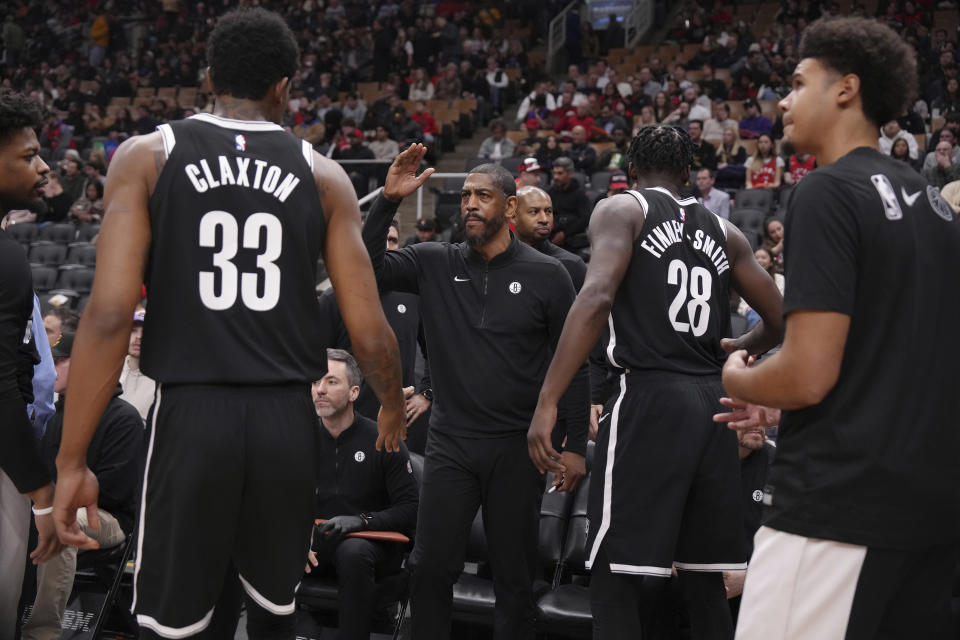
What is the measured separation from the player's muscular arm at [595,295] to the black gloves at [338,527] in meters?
1.40

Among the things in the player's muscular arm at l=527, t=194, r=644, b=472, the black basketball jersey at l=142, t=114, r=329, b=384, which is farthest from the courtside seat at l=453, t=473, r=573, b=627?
the black basketball jersey at l=142, t=114, r=329, b=384

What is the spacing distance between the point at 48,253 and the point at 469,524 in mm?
10331

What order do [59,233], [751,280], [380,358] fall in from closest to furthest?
[380,358]
[751,280]
[59,233]

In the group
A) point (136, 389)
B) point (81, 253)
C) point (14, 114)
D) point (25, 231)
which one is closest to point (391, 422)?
point (14, 114)

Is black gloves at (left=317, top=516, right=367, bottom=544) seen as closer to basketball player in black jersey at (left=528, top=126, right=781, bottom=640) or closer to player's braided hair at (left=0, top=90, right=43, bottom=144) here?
basketball player in black jersey at (left=528, top=126, right=781, bottom=640)

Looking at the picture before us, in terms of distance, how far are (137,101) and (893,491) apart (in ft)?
67.4

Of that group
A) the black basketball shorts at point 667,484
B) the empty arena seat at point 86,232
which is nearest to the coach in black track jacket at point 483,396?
the black basketball shorts at point 667,484

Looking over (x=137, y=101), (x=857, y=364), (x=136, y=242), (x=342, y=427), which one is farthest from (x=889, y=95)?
(x=137, y=101)

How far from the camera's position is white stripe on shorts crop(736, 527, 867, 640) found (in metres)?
2.11

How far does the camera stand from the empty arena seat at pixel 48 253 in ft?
41.2

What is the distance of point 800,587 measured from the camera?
2.15 m

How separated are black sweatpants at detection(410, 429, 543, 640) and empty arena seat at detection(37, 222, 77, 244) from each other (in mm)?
10915

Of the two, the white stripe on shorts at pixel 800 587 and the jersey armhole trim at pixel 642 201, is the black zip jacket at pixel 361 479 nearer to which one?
the jersey armhole trim at pixel 642 201

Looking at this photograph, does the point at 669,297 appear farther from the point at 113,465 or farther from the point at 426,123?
the point at 426,123
